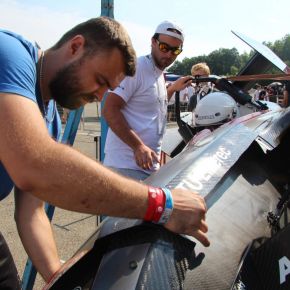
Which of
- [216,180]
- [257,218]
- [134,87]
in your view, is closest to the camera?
[216,180]

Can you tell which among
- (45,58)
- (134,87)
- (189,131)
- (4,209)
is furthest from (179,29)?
(4,209)

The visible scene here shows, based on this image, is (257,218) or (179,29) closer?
(257,218)

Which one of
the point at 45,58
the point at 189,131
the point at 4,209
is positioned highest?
the point at 45,58

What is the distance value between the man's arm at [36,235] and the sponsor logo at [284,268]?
0.94 meters

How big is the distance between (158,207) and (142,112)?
1.85 metres

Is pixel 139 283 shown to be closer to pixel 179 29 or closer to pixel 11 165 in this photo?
pixel 11 165

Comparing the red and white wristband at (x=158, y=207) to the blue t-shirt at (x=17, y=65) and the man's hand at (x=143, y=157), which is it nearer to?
the blue t-shirt at (x=17, y=65)

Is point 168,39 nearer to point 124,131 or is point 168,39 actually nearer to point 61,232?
point 124,131

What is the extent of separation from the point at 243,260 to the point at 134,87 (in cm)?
179

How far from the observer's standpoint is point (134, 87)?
2.97m

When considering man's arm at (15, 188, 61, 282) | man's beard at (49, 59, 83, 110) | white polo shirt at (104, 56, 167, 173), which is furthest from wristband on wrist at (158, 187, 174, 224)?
white polo shirt at (104, 56, 167, 173)

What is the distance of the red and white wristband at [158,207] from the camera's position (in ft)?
4.17

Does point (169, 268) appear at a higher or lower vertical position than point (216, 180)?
lower

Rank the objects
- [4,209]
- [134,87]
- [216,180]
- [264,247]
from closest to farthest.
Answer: [264,247], [216,180], [134,87], [4,209]
